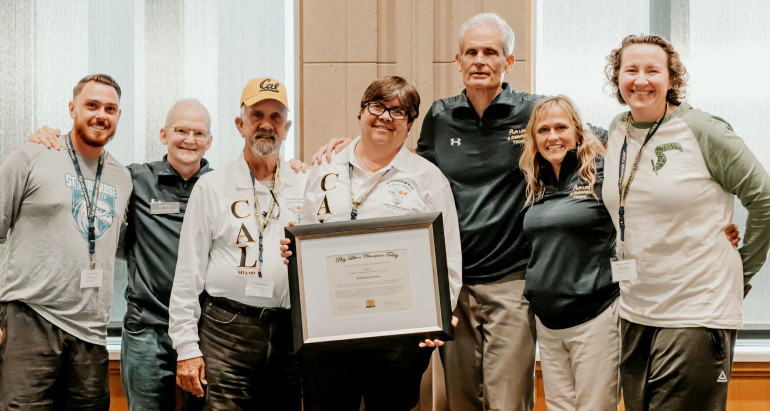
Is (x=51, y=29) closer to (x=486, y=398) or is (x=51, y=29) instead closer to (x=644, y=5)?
(x=486, y=398)

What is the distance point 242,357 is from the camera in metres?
2.41

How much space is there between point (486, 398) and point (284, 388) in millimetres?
1017

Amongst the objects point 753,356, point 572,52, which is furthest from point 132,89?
point 753,356

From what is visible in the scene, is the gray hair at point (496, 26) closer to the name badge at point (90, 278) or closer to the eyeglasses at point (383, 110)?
the eyeglasses at point (383, 110)

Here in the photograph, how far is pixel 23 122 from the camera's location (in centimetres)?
404

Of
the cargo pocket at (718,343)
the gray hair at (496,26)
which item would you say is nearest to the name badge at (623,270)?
the cargo pocket at (718,343)

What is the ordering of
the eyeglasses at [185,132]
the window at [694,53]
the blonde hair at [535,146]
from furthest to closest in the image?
the window at [694,53] → the eyeglasses at [185,132] → the blonde hair at [535,146]

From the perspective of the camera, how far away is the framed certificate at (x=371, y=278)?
221 cm

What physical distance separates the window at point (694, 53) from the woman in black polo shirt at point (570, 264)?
54.0 inches

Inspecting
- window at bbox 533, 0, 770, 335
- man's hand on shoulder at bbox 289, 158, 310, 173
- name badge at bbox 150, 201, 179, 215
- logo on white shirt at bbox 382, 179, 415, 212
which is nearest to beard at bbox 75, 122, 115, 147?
name badge at bbox 150, 201, 179, 215

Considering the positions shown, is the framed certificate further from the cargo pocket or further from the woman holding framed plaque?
the cargo pocket

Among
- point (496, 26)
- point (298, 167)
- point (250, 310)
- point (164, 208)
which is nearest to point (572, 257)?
point (496, 26)

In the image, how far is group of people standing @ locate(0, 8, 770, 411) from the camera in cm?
224

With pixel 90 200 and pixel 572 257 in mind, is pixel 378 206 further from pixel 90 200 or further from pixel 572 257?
pixel 90 200
